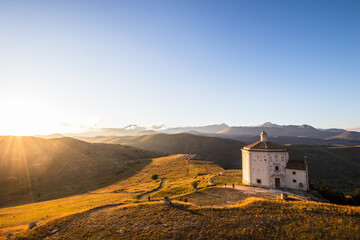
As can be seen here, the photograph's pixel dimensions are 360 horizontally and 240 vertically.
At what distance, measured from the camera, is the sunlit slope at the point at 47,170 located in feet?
222

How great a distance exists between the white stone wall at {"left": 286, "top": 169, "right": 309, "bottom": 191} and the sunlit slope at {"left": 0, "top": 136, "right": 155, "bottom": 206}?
2469 inches

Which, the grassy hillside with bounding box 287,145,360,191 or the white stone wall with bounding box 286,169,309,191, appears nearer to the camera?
the white stone wall with bounding box 286,169,309,191

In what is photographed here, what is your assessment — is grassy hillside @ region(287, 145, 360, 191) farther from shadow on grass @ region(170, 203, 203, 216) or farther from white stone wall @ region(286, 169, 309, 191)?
shadow on grass @ region(170, 203, 203, 216)

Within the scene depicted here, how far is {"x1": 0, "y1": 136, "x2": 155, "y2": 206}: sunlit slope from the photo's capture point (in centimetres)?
6760

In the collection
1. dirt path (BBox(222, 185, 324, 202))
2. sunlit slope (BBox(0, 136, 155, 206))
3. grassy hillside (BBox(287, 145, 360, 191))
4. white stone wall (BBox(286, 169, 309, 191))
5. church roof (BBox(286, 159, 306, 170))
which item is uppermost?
church roof (BBox(286, 159, 306, 170))

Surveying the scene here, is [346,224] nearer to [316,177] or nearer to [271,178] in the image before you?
[271,178]

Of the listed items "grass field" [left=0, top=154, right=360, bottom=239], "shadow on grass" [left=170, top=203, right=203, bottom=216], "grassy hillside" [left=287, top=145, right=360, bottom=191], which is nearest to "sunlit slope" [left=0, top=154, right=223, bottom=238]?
"grass field" [left=0, top=154, right=360, bottom=239]

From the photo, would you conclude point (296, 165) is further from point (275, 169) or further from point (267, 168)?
point (267, 168)

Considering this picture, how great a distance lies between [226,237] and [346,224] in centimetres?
1345

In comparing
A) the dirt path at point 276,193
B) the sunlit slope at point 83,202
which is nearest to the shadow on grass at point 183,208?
the sunlit slope at point 83,202

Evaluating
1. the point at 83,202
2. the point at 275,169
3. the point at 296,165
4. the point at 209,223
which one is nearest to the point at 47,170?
the point at 83,202

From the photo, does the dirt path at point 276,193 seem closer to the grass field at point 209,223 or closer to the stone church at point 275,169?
the stone church at point 275,169

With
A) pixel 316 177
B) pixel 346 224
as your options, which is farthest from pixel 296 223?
pixel 316 177

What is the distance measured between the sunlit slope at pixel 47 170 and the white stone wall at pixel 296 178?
206 ft
